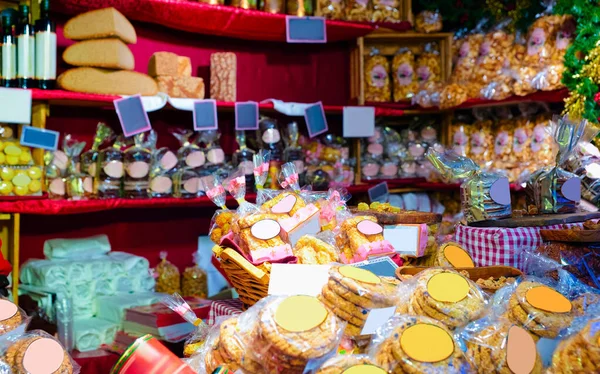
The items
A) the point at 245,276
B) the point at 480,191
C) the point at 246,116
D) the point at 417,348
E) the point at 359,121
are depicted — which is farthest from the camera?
the point at 359,121

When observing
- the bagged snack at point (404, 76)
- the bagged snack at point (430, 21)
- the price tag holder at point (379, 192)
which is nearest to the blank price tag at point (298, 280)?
the price tag holder at point (379, 192)

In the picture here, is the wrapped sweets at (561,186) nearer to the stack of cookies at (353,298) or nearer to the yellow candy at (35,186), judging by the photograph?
the stack of cookies at (353,298)

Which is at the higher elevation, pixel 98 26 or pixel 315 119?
pixel 98 26

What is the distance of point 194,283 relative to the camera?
350 centimetres

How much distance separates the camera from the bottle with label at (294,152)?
11.6 feet

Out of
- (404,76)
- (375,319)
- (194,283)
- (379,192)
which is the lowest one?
(194,283)

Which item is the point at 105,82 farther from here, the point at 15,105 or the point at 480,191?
the point at 480,191

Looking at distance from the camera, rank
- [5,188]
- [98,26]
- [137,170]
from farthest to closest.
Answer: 1. [137,170]
2. [98,26]
3. [5,188]

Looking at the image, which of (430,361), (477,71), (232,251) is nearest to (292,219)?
(232,251)

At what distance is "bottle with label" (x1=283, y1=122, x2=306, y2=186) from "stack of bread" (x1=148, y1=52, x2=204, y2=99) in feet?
1.88

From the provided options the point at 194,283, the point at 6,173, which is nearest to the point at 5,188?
the point at 6,173

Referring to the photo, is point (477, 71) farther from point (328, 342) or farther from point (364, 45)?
point (328, 342)

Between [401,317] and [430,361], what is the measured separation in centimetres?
13

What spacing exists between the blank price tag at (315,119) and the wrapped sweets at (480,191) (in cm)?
184
